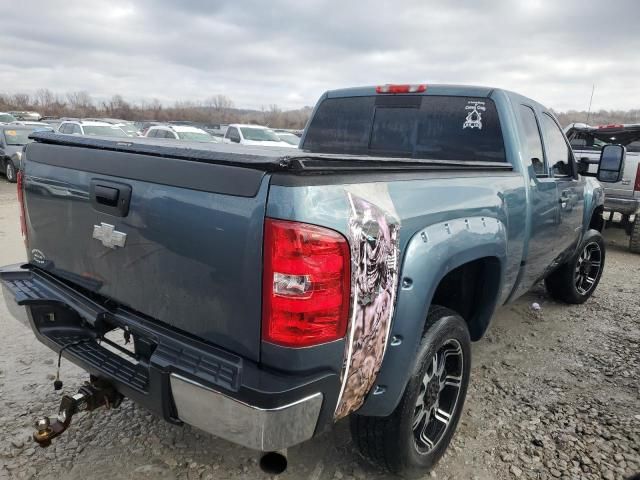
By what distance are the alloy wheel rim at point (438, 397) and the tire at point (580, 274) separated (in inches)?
113

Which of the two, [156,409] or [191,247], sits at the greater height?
[191,247]

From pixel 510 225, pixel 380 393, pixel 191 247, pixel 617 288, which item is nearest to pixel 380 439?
pixel 380 393

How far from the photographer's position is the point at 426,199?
2074 mm

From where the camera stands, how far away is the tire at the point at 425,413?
82.0 inches

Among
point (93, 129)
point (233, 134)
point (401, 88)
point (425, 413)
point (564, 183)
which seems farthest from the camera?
point (233, 134)

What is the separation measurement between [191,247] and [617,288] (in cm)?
578

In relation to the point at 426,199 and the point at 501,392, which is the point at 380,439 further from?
the point at 501,392

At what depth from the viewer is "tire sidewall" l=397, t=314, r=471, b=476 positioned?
81.2 inches

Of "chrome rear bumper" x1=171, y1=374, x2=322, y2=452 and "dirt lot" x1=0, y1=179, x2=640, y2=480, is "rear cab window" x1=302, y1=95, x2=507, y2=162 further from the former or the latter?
"chrome rear bumper" x1=171, y1=374, x2=322, y2=452

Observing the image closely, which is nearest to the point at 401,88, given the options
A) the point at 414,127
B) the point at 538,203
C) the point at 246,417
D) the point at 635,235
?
the point at 414,127

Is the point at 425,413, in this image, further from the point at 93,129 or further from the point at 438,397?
the point at 93,129

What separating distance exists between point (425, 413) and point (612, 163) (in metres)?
3.09

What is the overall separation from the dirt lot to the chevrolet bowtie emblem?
1.15 meters

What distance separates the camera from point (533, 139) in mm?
3492
